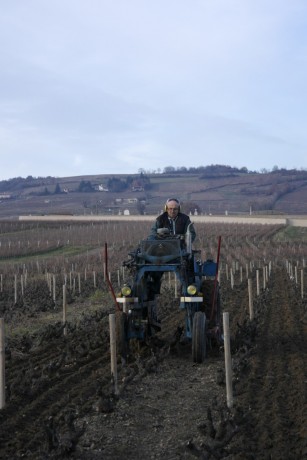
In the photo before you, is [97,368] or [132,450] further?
[97,368]

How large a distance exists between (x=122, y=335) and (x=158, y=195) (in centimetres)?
11039

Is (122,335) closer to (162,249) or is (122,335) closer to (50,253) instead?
(162,249)

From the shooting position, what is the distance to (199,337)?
36.9 ft

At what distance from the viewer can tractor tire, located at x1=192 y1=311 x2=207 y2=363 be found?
11.2m

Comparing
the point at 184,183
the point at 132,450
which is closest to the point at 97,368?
the point at 132,450

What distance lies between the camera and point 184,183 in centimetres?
13662

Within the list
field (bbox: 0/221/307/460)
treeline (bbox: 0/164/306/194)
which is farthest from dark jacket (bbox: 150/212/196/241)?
treeline (bbox: 0/164/306/194)

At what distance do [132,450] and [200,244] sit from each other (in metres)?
34.8

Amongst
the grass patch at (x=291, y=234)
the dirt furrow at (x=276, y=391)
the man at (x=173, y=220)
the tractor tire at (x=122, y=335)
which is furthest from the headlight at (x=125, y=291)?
the grass patch at (x=291, y=234)

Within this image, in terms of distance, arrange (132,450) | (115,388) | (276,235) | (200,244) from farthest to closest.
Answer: (276,235)
(200,244)
(115,388)
(132,450)

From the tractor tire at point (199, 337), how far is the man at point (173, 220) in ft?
6.00

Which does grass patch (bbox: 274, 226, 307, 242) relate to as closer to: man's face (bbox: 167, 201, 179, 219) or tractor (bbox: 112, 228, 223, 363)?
man's face (bbox: 167, 201, 179, 219)

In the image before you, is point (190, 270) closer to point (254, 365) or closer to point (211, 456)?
point (254, 365)

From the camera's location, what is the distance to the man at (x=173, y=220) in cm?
1266
